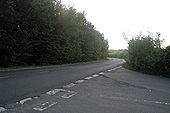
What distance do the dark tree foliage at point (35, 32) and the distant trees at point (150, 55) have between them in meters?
11.4

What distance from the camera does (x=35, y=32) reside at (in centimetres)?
1747

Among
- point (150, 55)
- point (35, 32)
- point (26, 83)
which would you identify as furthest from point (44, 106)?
point (35, 32)

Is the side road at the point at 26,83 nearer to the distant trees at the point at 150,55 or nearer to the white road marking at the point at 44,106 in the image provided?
the white road marking at the point at 44,106

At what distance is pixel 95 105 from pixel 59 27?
1934 cm

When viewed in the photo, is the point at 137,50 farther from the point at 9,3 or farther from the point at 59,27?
the point at 9,3

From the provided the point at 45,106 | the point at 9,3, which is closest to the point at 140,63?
the point at 45,106

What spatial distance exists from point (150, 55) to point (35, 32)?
14.1 meters

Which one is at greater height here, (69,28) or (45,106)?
(69,28)

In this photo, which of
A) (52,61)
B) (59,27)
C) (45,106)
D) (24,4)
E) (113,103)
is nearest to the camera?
(45,106)

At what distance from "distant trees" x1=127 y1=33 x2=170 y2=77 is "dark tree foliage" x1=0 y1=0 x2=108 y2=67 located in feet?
37.5

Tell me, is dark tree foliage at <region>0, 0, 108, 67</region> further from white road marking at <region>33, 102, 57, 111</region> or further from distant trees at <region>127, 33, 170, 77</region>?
white road marking at <region>33, 102, 57, 111</region>

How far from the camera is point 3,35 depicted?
1405 cm

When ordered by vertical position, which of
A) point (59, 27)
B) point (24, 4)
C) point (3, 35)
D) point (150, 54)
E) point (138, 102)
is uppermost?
point (24, 4)

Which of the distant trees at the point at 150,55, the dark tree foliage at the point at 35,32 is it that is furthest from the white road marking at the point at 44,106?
the dark tree foliage at the point at 35,32
